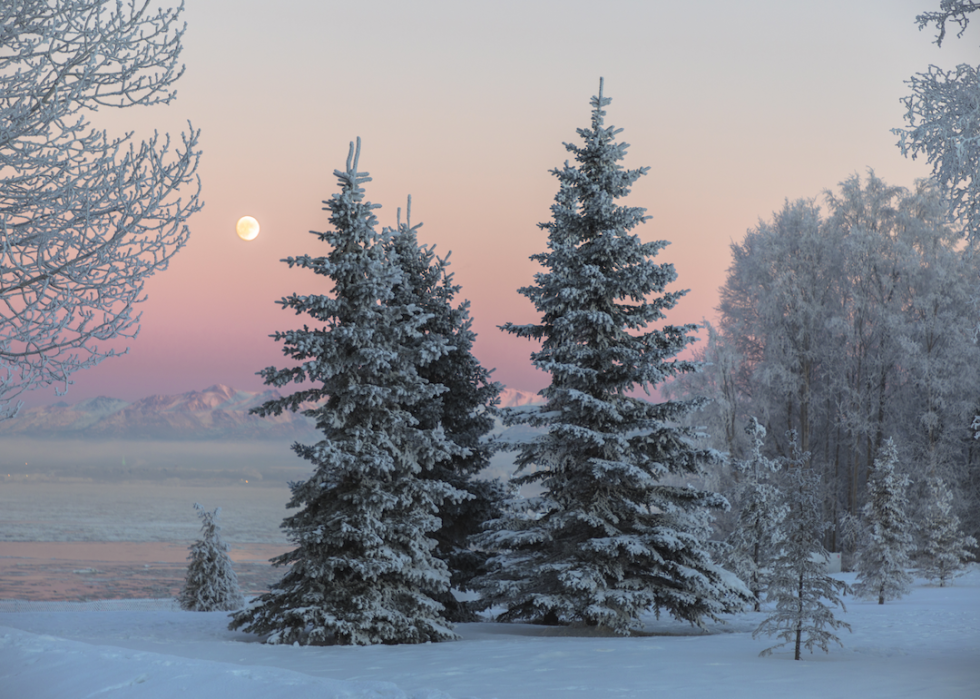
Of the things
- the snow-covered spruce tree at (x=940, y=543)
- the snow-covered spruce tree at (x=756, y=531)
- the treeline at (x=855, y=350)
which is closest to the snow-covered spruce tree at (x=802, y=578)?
the snow-covered spruce tree at (x=756, y=531)

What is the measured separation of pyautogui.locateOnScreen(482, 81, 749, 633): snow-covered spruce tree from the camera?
1338 centimetres

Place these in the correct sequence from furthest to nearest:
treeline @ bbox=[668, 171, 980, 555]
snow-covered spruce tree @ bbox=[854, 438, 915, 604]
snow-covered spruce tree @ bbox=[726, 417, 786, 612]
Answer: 1. treeline @ bbox=[668, 171, 980, 555]
2. snow-covered spruce tree @ bbox=[854, 438, 915, 604]
3. snow-covered spruce tree @ bbox=[726, 417, 786, 612]

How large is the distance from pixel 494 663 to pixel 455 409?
6716 millimetres

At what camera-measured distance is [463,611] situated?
1625 cm

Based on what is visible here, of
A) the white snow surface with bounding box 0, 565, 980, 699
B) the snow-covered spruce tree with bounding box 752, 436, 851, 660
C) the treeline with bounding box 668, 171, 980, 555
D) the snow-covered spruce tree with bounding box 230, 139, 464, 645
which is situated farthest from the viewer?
the treeline with bounding box 668, 171, 980, 555

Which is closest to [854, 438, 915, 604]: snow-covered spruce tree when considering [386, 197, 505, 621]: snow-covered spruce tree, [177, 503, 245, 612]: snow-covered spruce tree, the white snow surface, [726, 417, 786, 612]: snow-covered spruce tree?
[726, 417, 786, 612]: snow-covered spruce tree

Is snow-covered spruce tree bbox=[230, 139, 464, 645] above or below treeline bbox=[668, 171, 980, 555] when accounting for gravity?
below

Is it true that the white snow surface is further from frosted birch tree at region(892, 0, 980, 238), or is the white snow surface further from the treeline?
the treeline

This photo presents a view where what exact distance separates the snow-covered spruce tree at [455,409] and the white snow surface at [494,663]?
55.2 inches

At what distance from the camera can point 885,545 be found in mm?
20312

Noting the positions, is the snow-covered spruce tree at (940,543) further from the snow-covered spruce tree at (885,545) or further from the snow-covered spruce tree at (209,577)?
the snow-covered spruce tree at (209,577)

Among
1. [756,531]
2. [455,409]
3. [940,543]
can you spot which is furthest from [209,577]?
[940,543]

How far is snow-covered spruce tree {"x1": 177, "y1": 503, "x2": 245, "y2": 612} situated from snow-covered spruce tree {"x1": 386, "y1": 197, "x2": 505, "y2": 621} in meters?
10.1

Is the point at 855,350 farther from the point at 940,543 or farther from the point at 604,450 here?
the point at 604,450
